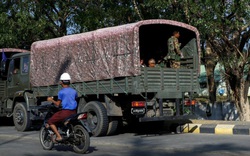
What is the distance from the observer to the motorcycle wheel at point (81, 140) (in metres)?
8.37

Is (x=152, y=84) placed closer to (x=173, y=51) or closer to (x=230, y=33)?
(x=173, y=51)

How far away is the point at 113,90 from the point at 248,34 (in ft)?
20.3

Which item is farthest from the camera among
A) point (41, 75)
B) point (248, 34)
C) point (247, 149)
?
point (248, 34)

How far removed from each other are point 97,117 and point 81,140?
10.7 feet

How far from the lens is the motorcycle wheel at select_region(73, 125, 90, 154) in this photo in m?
8.37

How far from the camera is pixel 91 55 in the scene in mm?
12227

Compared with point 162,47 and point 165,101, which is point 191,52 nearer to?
point 162,47

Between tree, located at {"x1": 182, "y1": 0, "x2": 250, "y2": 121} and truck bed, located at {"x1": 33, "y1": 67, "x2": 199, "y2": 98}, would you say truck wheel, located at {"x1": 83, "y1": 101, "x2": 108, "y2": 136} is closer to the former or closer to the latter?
truck bed, located at {"x1": 33, "y1": 67, "x2": 199, "y2": 98}

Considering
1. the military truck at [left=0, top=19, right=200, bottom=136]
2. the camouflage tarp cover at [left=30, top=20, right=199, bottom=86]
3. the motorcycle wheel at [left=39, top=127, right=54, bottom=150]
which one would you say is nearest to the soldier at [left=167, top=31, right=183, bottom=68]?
the military truck at [left=0, top=19, right=200, bottom=136]

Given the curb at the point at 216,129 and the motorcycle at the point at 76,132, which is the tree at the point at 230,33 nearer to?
the curb at the point at 216,129

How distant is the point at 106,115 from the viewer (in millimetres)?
11664

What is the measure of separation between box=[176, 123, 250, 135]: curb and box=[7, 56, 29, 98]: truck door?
17.0 ft

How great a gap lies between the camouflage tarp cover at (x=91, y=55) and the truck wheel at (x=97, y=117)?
2.43 ft

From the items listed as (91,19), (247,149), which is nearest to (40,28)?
(91,19)
